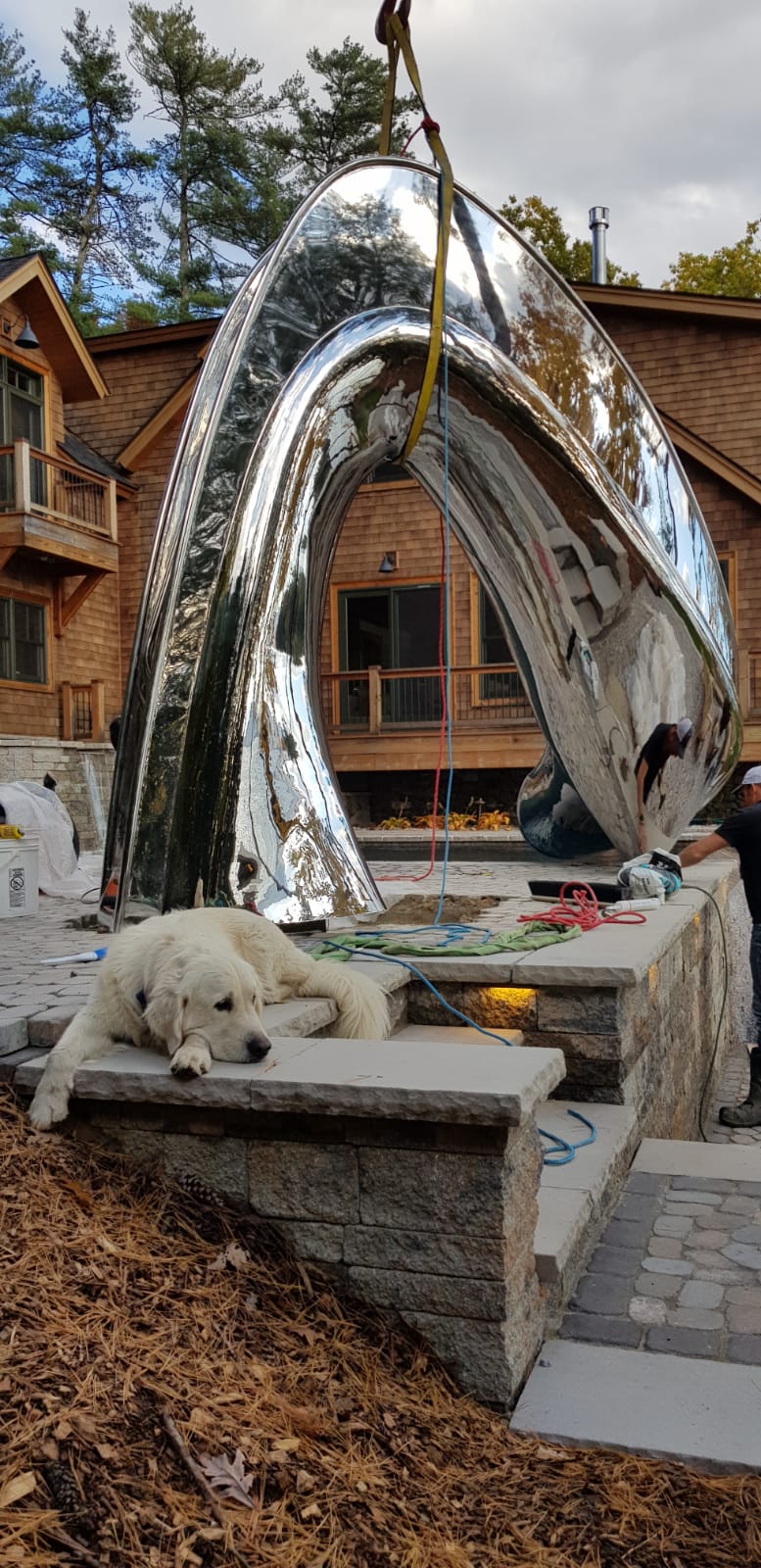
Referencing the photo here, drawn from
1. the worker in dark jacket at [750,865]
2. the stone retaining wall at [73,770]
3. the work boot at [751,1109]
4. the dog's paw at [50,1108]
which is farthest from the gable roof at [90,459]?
the dog's paw at [50,1108]

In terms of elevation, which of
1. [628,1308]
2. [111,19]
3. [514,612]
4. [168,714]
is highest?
[111,19]

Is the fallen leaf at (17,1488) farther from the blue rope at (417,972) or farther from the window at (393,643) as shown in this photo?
the window at (393,643)

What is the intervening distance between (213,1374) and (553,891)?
4.96 metres

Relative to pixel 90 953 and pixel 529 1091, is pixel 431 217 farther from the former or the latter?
pixel 529 1091

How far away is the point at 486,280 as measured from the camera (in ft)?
21.0

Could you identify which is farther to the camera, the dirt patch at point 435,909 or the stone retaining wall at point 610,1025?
the dirt patch at point 435,909

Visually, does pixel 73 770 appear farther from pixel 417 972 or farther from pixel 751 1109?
pixel 417 972

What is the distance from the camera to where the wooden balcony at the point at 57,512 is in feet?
49.2

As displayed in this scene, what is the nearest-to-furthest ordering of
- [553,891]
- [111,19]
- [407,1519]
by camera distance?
[407,1519] → [553,891] → [111,19]

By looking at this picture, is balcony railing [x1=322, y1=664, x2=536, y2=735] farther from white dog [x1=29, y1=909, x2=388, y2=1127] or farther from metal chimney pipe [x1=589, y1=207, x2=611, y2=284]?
white dog [x1=29, y1=909, x2=388, y2=1127]

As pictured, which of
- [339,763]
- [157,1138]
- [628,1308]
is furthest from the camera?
[339,763]

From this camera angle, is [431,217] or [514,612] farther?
[514,612]

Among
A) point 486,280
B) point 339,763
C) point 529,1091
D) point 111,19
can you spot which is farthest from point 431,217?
point 111,19

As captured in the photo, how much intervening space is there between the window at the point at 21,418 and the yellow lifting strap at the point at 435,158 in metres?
10.6
